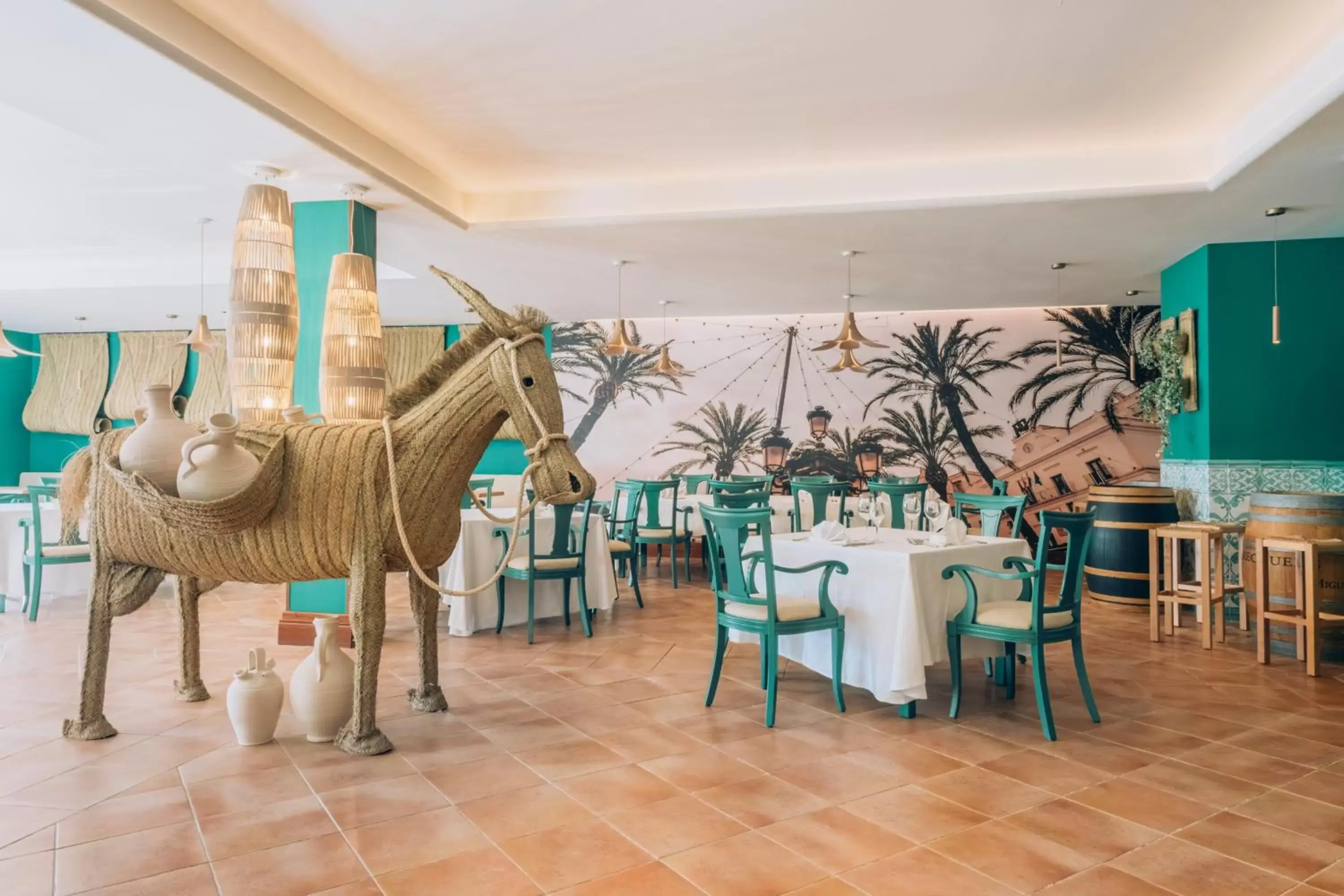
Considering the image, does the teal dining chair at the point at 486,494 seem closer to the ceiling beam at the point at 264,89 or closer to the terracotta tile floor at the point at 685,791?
the ceiling beam at the point at 264,89

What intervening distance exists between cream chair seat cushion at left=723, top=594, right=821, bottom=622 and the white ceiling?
9.50 feet

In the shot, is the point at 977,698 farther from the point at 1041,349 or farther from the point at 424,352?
the point at 424,352

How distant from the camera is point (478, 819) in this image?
2955 millimetres

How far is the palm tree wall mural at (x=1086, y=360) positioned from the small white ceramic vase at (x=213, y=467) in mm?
9214

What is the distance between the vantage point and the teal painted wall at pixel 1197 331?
7.08 meters

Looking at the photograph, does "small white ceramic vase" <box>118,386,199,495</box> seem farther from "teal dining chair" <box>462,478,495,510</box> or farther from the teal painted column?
"teal dining chair" <box>462,478,495,510</box>

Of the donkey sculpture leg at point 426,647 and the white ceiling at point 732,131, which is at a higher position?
the white ceiling at point 732,131

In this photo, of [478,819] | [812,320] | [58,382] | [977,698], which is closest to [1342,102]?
[977,698]

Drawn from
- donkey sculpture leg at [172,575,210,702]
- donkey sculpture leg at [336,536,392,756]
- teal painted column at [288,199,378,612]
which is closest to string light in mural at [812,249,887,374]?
teal painted column at [288,199,378,612]

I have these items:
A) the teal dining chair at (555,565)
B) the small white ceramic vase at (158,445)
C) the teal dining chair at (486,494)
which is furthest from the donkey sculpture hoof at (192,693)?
the teal dining chair at (486,494)

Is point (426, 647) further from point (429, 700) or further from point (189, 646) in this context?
point (189, 646)

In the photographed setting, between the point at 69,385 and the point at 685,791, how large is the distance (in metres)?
12.7

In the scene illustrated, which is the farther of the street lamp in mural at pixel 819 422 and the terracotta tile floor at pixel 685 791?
the street lamp in mural at pixel 819 422

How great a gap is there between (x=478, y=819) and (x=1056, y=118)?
5139 mm
